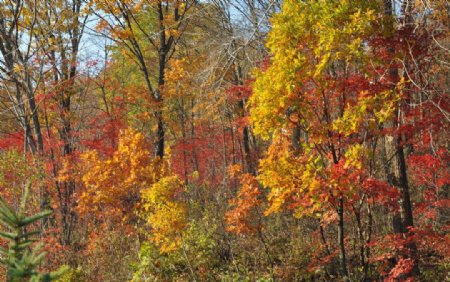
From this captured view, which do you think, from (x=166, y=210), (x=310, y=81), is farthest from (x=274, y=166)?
(x=166, y=210)

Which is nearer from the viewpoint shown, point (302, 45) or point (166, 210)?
point (302, 45)

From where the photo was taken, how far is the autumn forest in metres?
5.61

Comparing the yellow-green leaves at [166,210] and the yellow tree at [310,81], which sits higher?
the yellow tree at [310,81]

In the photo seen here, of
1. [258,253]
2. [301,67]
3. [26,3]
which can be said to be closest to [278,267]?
[258,253]

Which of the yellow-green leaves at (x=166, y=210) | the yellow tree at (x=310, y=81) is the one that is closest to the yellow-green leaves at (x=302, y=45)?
the yellow tree at (x=310, y=81)

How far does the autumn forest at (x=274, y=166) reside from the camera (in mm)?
5609

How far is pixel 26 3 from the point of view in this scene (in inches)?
491

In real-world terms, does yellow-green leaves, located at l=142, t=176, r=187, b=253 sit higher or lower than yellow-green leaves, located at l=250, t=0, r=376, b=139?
lower

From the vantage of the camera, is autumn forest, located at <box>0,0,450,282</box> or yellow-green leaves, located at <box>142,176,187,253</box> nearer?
autumn forest, located at <box>0,0,450,282</box>

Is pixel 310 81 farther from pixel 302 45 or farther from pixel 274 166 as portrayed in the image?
pixel 274 166

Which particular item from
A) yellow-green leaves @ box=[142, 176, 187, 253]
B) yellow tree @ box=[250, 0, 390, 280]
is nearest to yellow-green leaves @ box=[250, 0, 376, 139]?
yellow tree @ box=[250, 0, 390, 280]

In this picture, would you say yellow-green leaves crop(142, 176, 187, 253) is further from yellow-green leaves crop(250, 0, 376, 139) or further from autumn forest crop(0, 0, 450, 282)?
yellow-green leaves crop(250, 0, 376, 139)

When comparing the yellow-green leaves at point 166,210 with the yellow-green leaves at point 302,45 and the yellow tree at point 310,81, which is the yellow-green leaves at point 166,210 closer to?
the yellow tree at point 310,81

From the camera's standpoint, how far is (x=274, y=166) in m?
5.84
